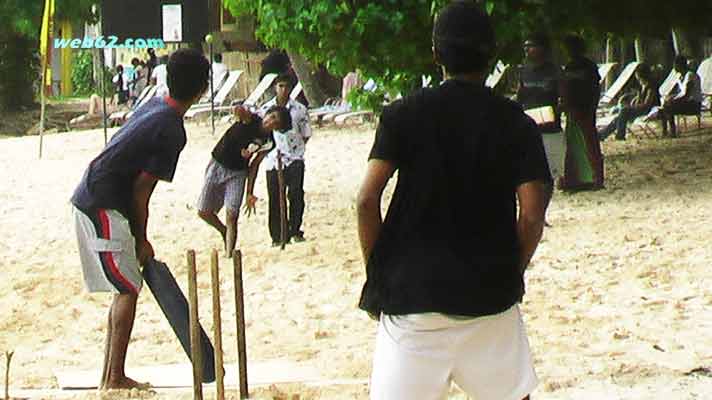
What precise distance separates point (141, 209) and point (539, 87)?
7055 millimetres

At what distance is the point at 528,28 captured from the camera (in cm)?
1456

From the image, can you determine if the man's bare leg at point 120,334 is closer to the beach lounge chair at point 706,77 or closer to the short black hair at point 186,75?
the short black hair at point 186,75

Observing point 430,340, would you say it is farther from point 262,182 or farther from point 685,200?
point 262,182

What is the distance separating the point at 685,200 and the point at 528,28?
2.10 metres

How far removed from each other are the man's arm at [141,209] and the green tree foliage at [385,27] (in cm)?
693

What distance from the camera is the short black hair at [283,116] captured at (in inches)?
518

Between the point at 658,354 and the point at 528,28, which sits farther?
the point at 528,28

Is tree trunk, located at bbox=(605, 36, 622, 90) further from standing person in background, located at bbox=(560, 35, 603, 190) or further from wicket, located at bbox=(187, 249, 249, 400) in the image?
wicket, located at bbox=(187, 249, 249, 400)

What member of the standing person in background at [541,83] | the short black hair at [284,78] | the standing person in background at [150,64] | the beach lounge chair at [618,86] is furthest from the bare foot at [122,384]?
the standing person in background at [150,64]

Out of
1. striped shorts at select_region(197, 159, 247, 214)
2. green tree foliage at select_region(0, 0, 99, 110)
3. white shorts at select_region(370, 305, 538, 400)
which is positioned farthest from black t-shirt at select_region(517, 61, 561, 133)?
green tree foliage at select_region(0, 0, 99, 110)

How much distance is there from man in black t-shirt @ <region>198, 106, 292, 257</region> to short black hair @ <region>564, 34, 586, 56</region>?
3.90 meters

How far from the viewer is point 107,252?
24.6ft

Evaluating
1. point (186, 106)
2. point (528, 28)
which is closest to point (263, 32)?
point (528, 28)

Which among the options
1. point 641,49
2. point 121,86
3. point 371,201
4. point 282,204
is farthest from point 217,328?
point 121,86
